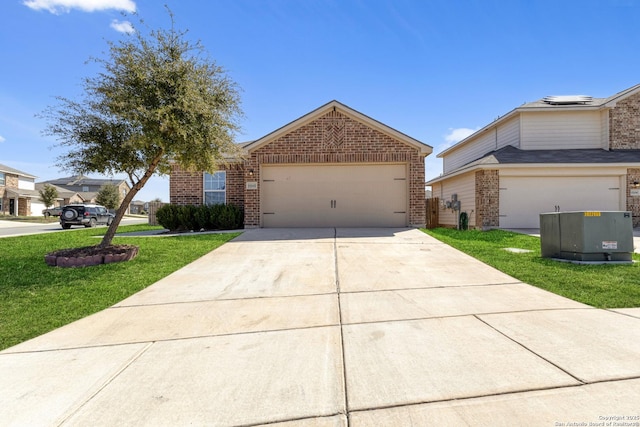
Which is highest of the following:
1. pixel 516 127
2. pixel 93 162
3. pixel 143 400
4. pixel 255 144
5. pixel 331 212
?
pixel 516 127

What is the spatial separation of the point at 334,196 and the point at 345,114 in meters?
3.12

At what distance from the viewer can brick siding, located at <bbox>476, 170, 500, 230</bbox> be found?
1497 centimetres

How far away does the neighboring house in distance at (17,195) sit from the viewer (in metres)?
38.5

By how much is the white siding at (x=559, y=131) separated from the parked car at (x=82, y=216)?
26401 millimetres

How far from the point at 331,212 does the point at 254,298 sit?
8373 millimetres

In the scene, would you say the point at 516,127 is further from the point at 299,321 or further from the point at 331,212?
the point at 299,321

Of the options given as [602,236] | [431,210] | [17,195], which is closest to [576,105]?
[431,210]

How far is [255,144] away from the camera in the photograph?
42.5ft

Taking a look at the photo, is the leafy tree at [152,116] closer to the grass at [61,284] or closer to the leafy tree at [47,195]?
the grass at [61,284]

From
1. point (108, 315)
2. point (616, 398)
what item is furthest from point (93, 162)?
point (616, 398)

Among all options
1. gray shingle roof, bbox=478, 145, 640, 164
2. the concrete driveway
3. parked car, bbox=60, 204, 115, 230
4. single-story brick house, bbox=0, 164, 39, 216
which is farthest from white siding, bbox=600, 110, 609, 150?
single-story brick house, bbox=0, 164, 39, 216

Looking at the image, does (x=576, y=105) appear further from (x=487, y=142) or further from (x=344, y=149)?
(x=344, y=149)

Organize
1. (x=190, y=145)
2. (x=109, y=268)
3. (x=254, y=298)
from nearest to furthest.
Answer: (x=254, y=298) → (x=109, y=268) → (x=190, y=145)

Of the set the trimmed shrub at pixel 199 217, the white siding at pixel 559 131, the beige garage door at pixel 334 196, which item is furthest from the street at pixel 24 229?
the white siding at pixel 559 131
